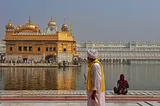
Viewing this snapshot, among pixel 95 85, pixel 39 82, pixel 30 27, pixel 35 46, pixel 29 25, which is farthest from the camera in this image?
pixel 29 25

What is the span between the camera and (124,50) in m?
90.8

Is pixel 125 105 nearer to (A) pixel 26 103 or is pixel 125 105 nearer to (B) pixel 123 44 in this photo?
(A) pixel 26 103

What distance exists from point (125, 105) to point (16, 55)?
1802 inches

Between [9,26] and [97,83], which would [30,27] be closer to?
[9,26]

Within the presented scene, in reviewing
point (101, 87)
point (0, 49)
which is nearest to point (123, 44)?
point (0, 49)

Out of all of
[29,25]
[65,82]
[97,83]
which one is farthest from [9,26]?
[97,83]

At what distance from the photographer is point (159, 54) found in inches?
3585

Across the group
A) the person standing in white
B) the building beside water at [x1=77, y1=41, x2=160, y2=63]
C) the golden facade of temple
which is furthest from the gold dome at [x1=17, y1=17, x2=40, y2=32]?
the person standing in white

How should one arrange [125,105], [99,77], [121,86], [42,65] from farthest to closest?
[42,65], [121,86], [125,105], [99,77]

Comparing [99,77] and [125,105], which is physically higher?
[99,77]

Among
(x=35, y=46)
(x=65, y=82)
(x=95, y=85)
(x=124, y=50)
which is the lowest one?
(x=65, y=82)

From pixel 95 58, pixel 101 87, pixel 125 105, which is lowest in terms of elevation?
pixel 125 105

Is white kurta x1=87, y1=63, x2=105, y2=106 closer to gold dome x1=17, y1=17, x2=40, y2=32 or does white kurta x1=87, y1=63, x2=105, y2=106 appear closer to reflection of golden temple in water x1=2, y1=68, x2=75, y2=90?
reflection of golden temple in water x1=2, y1=68, x2=75, y2=90

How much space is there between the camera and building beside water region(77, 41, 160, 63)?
89.1 metres
